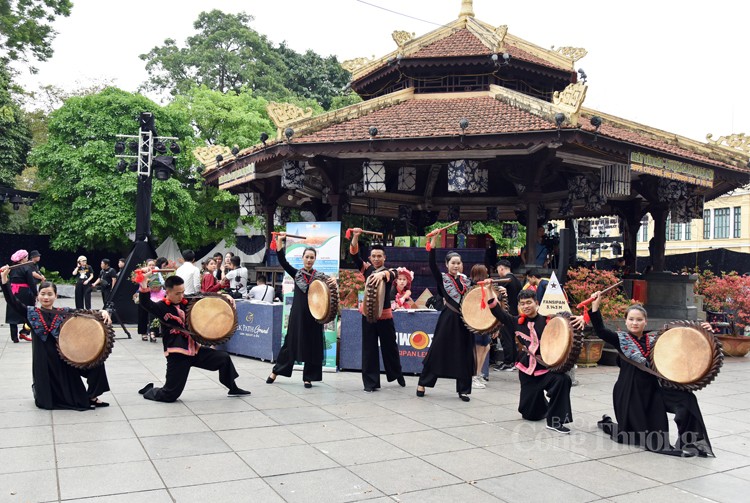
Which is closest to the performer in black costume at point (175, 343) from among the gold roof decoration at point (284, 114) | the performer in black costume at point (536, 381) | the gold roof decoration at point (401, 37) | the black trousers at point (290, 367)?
the black trousers at point (290, 367)

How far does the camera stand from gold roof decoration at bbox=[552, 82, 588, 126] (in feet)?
33.7

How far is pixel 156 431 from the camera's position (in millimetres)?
5551

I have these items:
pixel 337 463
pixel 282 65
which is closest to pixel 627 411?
pixel 337 463

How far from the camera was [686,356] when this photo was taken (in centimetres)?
527

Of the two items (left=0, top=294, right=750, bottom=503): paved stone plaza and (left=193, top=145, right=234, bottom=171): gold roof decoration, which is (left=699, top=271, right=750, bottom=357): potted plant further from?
(left=193, top=145, right=234, bottom=171): gold roof decoration

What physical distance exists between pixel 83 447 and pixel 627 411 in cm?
473

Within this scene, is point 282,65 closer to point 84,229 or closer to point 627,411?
point 84,229

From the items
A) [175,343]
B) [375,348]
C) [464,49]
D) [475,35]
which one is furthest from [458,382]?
[475,35]

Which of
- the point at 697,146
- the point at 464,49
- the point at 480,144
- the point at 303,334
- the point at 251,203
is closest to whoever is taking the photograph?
the point at 303,334

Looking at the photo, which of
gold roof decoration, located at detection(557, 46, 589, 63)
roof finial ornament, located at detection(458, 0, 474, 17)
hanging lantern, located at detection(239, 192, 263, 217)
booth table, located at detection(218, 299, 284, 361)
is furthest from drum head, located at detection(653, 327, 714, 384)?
hanging lantern, located at detection(239, 192, 263, 217)

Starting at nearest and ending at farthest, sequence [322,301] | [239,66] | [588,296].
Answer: [322,301]
[588,296]
[239,66]

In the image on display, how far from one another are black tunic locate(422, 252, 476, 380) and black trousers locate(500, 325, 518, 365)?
8.01 feet

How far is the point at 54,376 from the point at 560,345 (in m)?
5.10

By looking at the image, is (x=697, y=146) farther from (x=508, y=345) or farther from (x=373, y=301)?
(x=373, y=301)
